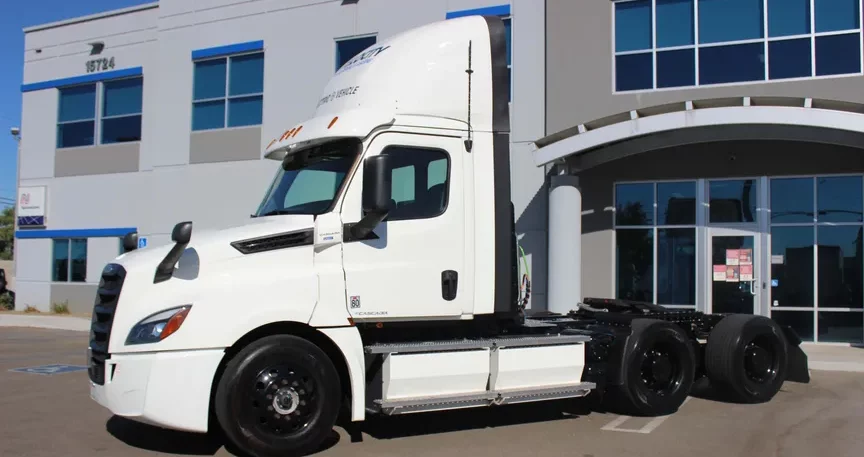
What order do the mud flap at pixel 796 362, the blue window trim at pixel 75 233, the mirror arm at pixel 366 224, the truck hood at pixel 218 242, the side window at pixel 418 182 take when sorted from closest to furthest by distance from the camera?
the truck hood at pixel 218 242
the mirror arm at pixel 366 224
the side window at pixel 418 182
the mud flap at pixel 796 362
the blue window trim at pixel 75 233

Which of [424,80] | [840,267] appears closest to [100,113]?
[424,80]

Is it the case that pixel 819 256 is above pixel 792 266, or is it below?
above

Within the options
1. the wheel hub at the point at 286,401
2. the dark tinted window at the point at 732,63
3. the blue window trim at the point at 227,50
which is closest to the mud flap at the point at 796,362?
the wheel hub at the point at 286,401

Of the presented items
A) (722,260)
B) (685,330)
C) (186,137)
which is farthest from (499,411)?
(186,137)

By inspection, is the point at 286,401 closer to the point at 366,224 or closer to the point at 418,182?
the point at 366,224

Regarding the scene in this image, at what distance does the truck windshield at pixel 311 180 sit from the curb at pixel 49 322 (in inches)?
583

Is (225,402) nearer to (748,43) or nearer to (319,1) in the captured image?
(748,43)

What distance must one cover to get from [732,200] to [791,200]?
1.13 meters

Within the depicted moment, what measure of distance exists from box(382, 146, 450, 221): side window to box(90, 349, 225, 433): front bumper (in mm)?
2102

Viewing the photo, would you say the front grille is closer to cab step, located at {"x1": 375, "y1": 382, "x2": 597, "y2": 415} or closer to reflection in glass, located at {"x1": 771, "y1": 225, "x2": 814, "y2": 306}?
cab step, located at {"x1": 375, "y1": 382, "x2": 597, "y2": 415}

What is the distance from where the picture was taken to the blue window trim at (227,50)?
67.3 feet

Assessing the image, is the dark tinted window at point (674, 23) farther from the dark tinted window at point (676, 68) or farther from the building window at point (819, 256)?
the building window at point (819, 256)

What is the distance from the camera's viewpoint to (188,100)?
21484 millimetres

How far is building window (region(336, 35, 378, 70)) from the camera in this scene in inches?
759
